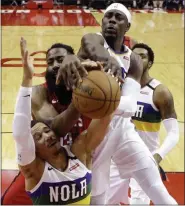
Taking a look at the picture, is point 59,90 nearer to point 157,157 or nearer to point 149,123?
point 157,157

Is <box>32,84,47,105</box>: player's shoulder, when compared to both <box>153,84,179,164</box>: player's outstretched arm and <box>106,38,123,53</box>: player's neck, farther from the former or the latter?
<box>153,84,179,164</box>: player's outstretched arm

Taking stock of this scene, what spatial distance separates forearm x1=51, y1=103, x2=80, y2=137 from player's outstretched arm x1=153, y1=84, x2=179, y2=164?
1.31 metres

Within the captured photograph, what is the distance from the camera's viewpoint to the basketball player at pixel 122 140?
3145 mm

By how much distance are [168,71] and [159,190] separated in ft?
22.0

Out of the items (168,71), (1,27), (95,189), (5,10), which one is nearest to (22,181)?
(95,189)

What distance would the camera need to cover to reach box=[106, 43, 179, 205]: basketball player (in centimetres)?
383

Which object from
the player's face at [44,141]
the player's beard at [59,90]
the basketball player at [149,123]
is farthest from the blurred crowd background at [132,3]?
the player's face at [44,141]

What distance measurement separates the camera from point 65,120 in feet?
8.48

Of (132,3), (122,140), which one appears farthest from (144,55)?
Result: (132,3)

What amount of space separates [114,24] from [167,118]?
1.02 meters

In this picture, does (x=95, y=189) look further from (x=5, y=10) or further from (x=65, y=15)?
(x=5, y=10)

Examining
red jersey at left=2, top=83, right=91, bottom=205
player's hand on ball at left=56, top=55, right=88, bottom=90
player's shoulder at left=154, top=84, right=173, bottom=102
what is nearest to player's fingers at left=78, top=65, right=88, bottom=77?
player's hand on ball at left=56, top=55, right=88, bottom=90

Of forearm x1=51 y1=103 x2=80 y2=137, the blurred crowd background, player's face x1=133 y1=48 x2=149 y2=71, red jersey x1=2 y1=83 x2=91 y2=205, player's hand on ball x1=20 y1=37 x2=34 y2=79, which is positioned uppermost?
the blurred crowd background

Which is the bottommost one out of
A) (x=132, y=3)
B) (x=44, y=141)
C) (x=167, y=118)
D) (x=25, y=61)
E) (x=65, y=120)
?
(x=167, y=118)
